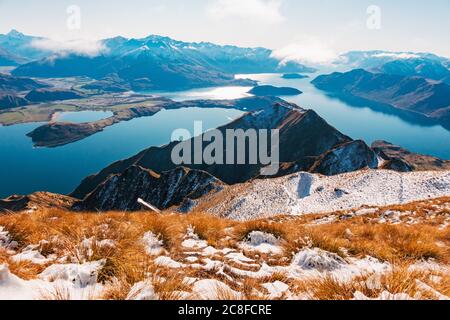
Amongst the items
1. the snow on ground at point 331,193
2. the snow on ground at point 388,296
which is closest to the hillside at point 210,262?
the snow on ground at point 388,296

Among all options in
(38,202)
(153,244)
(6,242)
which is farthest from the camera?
(38,202)

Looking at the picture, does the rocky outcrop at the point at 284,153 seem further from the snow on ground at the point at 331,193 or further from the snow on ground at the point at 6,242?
the snow on ground at the point at 6,242

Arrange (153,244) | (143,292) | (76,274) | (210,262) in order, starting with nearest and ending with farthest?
(143,292) → (76,274) → (210,262) → (153,244)

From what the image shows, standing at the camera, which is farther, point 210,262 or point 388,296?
point 210,262

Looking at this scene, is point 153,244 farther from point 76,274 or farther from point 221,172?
point 221,172

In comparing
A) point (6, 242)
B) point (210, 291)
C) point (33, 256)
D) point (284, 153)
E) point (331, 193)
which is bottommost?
point (284, 153)

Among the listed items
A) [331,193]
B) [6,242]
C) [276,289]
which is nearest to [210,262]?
[276,289]

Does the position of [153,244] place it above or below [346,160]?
above
